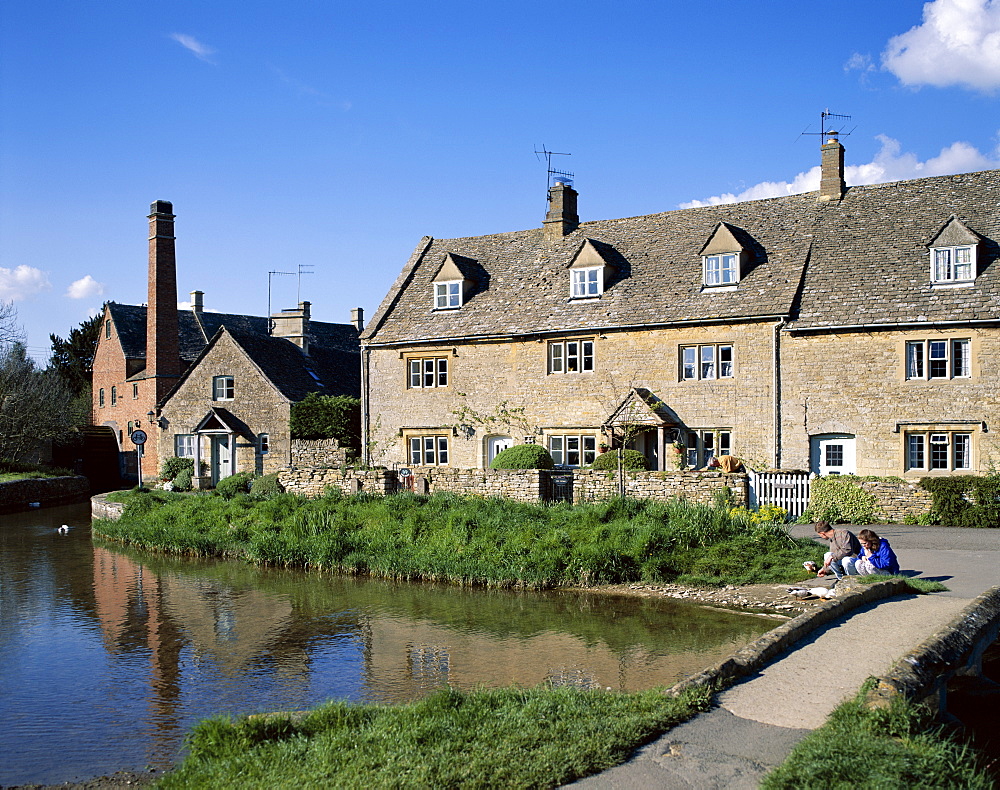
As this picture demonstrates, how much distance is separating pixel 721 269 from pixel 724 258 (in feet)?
1.25

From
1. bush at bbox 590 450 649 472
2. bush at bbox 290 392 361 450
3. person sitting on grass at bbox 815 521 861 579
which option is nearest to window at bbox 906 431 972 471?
bush at bbox 590 450 649 472

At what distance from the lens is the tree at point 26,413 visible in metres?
43.6

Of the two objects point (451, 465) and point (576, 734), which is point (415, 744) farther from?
point (451, 465)

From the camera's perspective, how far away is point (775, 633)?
1075 centimetres

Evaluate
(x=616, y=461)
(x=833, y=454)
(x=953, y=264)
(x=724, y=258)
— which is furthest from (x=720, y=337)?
(x=953, y=264)

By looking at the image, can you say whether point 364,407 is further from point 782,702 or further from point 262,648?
point 782,702

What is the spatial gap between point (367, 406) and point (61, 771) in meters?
25.5

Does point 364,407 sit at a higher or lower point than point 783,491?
higher

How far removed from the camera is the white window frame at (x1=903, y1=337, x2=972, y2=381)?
82.8 feet

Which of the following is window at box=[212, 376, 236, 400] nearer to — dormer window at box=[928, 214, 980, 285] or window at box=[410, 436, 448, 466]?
window at box=[410, 436, 448, 466]

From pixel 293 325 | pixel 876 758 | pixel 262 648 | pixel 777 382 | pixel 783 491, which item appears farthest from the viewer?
pixel 293 325

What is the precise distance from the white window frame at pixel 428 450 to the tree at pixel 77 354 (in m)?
38.9

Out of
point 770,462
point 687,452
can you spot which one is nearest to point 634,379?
point 687,452

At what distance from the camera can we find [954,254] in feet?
84.7
